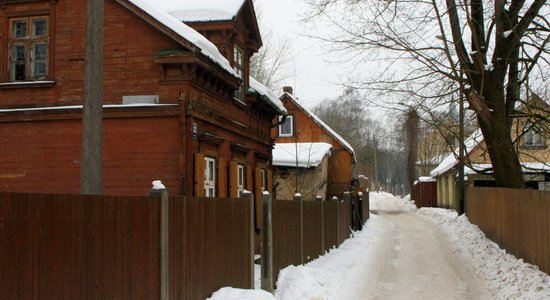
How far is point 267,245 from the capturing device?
890 cm

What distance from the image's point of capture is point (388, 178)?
116 metres

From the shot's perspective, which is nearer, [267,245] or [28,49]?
[267,245]

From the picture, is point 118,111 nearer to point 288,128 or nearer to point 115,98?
point 115,98

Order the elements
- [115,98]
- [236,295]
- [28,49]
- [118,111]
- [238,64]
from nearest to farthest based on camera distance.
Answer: [236,295], [118,111], [115,98], [28,49], [238,64]

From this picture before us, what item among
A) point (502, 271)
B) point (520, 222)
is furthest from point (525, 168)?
point (502, 271)

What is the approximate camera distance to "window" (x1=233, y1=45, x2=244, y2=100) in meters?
16.3

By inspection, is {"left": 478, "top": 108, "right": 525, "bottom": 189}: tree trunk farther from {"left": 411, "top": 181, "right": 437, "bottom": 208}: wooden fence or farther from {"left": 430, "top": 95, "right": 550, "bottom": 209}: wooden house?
{"left": 411, "top": 181, "right": 437, "bottom": 208}: wooden fence

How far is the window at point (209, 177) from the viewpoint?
13.4m

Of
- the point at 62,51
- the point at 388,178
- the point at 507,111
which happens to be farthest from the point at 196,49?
the point at 388,178

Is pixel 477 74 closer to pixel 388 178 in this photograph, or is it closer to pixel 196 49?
pixel 196 49

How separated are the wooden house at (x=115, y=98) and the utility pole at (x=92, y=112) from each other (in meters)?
3.80

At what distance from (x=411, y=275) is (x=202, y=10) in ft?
28.2


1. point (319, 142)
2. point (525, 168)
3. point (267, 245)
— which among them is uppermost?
point (319, 142)

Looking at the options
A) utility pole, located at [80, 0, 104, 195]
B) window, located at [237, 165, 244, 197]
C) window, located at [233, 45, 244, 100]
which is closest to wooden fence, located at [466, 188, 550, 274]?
window, located at [237, 165, 244, 197]
